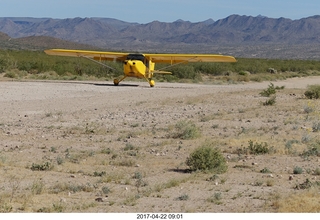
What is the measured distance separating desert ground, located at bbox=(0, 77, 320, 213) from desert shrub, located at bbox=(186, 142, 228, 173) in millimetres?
137

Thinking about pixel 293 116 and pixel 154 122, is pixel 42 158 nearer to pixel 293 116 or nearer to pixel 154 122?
pixel 154 122

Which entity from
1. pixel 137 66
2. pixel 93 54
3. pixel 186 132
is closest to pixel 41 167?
pixel 186 132

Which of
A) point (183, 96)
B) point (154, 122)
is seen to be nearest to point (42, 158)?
point (154, 122)

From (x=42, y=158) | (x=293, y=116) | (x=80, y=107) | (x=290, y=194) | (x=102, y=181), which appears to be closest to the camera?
(x=290, y=194)

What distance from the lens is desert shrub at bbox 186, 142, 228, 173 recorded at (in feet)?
33.1

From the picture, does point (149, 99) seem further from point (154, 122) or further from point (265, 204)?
point (265, 204)

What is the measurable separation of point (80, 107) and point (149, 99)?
14.0 ft

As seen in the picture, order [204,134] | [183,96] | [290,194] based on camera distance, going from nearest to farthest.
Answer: [290,194]
[204,134]
[183,96]

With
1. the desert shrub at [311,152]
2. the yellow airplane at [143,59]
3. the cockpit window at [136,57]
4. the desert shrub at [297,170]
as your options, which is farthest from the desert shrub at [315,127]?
the cockpit window at [136,57]

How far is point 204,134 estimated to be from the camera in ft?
48.2

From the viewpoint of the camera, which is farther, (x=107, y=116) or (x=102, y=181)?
(x=107, y=116)

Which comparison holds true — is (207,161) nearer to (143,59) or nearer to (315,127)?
(315,127)

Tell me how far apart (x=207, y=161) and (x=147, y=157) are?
1.77 metres

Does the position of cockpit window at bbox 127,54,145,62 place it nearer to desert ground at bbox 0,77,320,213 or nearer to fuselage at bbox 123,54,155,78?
fuselage at bbox 123,54,155,78
